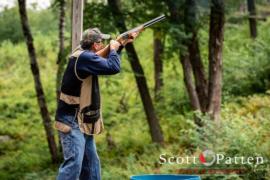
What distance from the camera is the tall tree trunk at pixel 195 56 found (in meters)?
12.3

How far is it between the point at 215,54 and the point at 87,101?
536cm

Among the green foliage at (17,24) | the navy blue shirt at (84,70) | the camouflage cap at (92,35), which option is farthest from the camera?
the green foliage at (17,24)

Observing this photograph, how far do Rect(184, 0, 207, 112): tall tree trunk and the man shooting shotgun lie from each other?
5.82 meters

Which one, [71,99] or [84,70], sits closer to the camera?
[84,70]

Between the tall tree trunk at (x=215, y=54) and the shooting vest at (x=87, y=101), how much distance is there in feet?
16.1

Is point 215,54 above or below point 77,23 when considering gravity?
below

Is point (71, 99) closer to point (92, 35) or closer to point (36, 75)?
point (92, 35)

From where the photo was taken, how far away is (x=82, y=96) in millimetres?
6371

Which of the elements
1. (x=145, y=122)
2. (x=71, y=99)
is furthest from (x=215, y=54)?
(x=145, y=122)

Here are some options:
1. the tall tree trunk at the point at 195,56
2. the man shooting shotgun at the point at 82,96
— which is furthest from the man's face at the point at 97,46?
the tall tree trunk at the point at 195,56

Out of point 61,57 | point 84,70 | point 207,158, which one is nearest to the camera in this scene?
point 84,70

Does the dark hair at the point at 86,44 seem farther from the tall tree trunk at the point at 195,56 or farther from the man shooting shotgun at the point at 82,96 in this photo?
the tall tree trunk at the point at 195,56

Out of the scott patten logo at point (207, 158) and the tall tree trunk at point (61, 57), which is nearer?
the scott patten logo at point (207, 158)

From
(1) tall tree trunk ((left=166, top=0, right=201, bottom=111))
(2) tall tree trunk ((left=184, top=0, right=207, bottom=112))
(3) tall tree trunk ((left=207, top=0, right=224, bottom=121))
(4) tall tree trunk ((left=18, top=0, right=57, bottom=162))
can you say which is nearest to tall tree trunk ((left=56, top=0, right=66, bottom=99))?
(4) tall tree trunk ((left=18, top=0, right=57, bottom=162))
